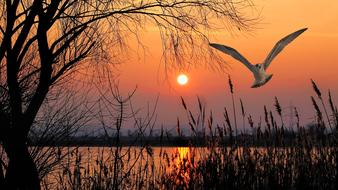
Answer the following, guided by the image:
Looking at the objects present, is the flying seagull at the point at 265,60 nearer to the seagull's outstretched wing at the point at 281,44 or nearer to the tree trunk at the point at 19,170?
the seagull's outstretched wing at the point at 281,44

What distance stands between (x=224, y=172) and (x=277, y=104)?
3.50 feet

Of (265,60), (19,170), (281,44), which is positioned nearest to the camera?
(281,44)

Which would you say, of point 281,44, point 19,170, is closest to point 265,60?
point 281,44

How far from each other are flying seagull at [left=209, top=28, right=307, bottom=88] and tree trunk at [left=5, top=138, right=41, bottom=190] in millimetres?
3476

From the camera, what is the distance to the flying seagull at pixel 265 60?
6832 millimetres

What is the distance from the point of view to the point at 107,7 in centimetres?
955

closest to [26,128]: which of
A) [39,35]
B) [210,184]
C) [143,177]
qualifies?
[39,35]

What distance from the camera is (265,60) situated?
25.0 ft

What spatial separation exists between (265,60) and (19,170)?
12.7 feet

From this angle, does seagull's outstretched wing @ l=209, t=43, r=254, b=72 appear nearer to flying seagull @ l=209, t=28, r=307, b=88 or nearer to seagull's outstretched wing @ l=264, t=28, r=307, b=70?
flying seagull @ l=209, t=28, r=307, b=88

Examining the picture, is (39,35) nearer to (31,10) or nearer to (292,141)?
(31,10)

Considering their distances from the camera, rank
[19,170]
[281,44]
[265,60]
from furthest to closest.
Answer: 1. [19,170]
2. [265,60]
3. [281,44]

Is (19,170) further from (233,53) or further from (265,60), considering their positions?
(265,60)

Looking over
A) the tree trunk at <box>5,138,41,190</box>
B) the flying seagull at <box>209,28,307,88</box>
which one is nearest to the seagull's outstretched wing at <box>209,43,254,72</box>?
the flying seagull at <box>209,28,307,88</box>
